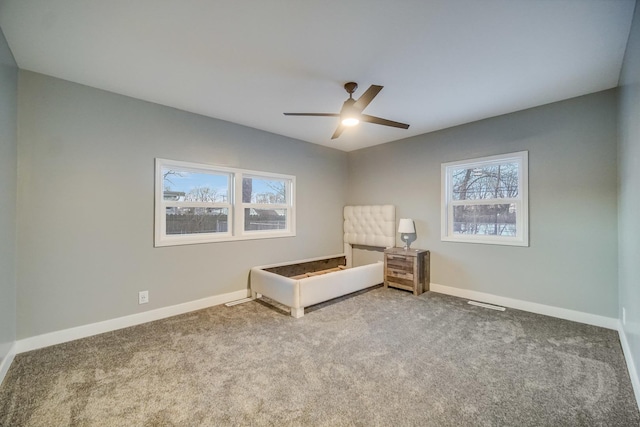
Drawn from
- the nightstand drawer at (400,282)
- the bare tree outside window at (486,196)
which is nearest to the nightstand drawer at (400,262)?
the nightstand drawer at (400,282)

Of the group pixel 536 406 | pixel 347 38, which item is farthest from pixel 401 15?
pixel 536 406

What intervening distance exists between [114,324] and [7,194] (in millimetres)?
1510

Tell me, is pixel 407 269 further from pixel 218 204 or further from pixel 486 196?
pixel 218 204

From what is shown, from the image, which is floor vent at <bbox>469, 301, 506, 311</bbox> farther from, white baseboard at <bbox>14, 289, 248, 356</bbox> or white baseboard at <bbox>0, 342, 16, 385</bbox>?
white baseboard at <bbox>0, 342, 16, 385</bbox>

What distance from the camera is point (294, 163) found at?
4562 millimetres

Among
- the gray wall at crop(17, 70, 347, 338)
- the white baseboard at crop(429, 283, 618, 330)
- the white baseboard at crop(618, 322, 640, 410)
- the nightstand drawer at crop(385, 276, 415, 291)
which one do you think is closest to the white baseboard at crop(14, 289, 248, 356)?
the gray wall at crop(17, 70, 347, 338)

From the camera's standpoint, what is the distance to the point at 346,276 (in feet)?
12.4

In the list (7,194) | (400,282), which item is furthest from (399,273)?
(7,194)

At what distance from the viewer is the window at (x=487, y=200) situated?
3465 mm

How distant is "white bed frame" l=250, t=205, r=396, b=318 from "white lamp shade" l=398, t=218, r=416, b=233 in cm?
32

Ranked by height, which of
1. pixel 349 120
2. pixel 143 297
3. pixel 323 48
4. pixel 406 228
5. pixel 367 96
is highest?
pixel 323 48

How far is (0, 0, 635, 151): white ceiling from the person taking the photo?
1.76 meters

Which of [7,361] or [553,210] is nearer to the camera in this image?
[7,361]

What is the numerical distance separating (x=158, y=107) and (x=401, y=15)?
2.79m
